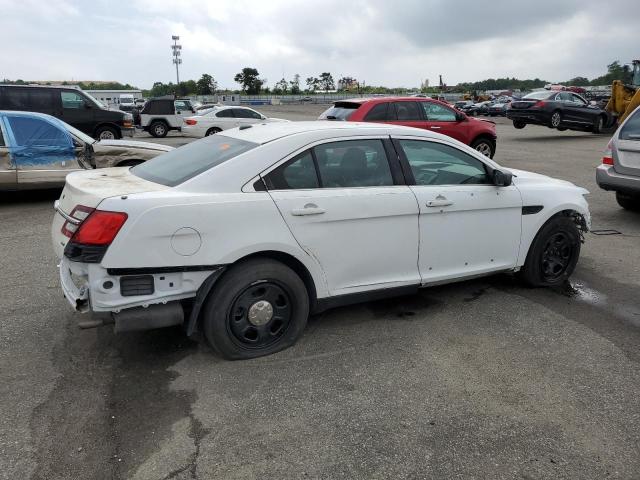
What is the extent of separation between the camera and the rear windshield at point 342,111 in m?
10.4

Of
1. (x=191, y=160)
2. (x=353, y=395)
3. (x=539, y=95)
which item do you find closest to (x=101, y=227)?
(x=191, y=160)

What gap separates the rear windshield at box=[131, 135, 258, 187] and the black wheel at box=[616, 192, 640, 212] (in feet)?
22.1

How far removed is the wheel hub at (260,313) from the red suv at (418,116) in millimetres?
7218

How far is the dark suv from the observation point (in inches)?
568

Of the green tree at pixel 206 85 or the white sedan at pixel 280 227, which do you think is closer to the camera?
the white sedan at pixel 280 227

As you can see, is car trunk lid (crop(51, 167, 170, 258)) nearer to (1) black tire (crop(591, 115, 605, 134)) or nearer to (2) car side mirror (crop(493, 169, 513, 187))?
(2) car side mirror (crop(493, 169, 513, 187))

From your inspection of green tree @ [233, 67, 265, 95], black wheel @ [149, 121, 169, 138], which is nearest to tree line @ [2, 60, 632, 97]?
green tree @ [233, 67, 265, 95]

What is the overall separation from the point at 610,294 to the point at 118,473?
435cm

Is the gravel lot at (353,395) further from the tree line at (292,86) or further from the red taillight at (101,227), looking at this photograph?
the tree line at (292,86)

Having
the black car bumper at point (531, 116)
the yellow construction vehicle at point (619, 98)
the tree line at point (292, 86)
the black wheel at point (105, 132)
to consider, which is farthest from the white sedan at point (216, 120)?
the tree line at point (292, 86)

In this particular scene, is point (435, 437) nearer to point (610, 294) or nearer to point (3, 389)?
point (3, 389)

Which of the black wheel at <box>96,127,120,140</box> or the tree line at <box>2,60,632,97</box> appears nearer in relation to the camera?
the black wheel at <box>96,127,120,140</box>

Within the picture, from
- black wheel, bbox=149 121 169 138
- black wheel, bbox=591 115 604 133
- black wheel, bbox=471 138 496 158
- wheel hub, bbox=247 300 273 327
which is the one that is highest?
black wheel, bbox=149 121 169 138

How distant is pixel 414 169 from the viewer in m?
4.07
